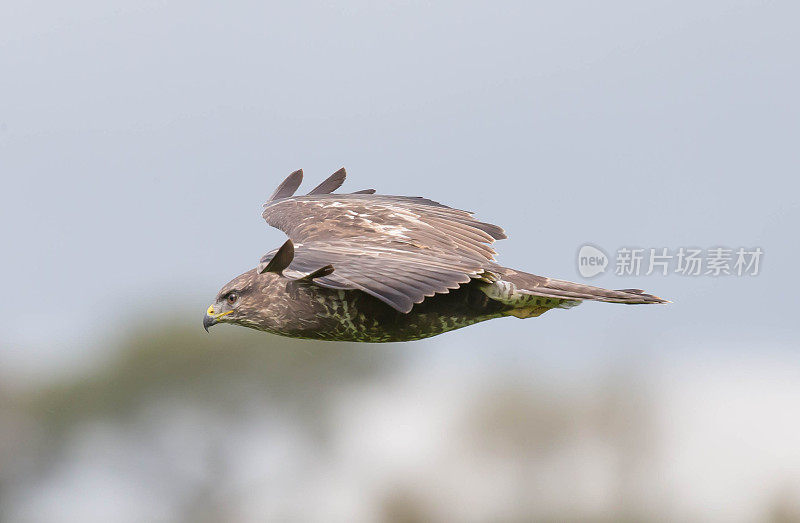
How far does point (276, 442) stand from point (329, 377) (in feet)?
6.64

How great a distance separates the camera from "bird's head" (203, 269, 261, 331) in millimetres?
9906

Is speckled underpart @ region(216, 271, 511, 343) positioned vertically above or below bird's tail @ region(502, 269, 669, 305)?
below

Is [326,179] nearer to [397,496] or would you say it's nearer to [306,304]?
[306,304]

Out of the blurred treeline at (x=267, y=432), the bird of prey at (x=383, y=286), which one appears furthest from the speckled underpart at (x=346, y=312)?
the blurred treeline at (x=267, y=432)

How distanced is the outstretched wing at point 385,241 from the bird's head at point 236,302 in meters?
0.43

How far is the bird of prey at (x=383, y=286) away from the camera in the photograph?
8789mm

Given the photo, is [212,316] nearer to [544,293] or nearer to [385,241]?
[385,241]

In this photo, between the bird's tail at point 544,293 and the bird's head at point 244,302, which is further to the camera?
the bird's head at point 244,302

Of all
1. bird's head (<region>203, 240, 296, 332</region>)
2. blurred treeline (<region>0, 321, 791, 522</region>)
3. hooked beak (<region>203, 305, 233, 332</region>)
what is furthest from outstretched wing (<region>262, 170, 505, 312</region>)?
blurred treeline (<region>0, 321, 791, 522</region>)

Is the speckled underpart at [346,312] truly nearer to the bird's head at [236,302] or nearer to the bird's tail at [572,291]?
the bird's head at [236,302]

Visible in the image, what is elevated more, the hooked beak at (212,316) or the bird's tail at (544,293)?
the bird's tail at (544,293)

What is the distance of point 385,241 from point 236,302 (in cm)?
109

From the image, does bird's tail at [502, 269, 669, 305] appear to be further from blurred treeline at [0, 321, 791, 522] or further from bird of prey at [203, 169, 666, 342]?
blurred treeline at [0, 321, 791, 522]

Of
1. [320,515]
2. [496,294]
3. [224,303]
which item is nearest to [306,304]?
[224,303]
